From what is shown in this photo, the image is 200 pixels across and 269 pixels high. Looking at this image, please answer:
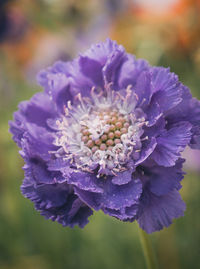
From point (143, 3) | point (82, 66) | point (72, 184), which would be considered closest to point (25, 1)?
point (143, 3)

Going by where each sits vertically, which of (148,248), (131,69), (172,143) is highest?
(131,69)

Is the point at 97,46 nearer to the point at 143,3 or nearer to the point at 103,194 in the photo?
the point at 103,194

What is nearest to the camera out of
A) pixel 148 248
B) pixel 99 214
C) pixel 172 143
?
pixel 172 143

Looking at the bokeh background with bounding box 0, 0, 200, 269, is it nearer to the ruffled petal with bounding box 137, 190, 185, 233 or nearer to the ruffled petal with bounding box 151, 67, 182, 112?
the ruffled petal with bounding box 151, 67, 182, 112

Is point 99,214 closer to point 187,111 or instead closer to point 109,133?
point 109,133

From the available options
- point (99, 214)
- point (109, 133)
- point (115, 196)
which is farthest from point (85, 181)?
point (99, 214)

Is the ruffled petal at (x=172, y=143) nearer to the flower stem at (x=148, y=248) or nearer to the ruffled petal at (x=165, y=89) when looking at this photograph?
the ruffled petal at (x=165, y=89)

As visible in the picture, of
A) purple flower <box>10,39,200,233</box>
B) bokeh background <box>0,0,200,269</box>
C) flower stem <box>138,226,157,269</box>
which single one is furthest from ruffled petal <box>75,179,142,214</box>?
bokeh background <box>0,0,200,269</box>

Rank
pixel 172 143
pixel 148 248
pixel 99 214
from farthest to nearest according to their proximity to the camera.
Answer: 1. pixel 99 214
2. pixel 148 248
3. pixel 172 143
